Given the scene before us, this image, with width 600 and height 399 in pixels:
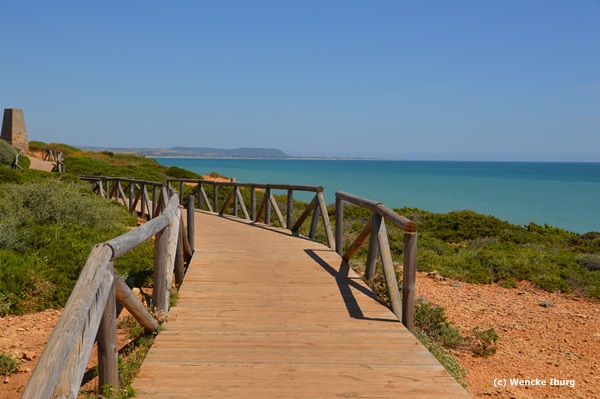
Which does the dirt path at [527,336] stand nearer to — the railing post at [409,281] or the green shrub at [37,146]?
the railing post at [409,281]

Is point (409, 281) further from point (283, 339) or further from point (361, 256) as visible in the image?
point (361, 256)

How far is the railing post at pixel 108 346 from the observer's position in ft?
11.3

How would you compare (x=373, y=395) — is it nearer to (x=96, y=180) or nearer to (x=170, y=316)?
(x=170, y=316)

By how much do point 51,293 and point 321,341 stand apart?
13.6 ft

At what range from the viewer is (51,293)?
7117mm

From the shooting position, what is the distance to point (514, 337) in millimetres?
7586

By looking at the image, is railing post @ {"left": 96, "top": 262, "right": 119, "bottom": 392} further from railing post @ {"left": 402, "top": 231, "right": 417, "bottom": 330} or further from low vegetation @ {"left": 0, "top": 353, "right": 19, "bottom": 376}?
railing post @ {"left": 402, "top": 231, "right": 417, "bottom": 330}

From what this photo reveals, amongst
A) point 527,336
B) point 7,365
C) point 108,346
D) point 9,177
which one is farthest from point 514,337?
point 9,177

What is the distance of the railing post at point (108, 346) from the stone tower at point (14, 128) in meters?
42.2

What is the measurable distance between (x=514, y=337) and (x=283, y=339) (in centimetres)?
422

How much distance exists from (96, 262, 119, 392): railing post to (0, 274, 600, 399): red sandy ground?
4.28ft

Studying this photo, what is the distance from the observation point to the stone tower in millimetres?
40875

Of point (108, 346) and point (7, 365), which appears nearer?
point (108, 346)

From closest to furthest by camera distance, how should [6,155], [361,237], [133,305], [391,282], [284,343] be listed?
[133,305]
[284,343]
[391,282]
[361,237]
[6,155]
